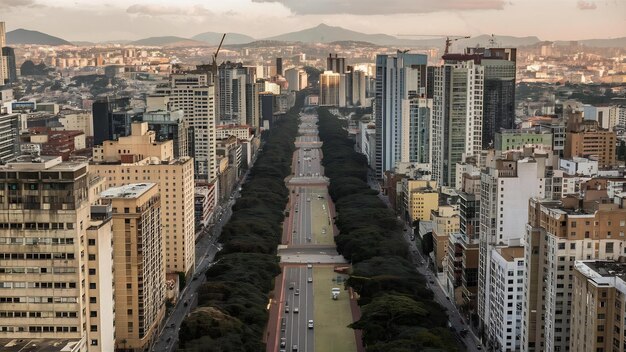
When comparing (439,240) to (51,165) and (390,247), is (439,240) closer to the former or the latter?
(390,247)

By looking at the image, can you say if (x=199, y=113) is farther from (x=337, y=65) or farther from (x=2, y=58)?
(x=337, y=65)

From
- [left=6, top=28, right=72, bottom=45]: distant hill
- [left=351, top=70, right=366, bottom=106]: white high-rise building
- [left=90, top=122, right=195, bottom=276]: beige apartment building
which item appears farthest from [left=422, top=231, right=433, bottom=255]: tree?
[left=351, top=70, right=366, bottom=106]: white high-rise building

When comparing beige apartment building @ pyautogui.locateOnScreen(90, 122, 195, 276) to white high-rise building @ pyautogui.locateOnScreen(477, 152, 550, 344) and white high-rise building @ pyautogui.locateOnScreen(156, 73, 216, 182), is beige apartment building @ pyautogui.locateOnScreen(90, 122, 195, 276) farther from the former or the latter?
white high-rise building @ pyautogui.locateOnScreen(156, 73, 216, 182)

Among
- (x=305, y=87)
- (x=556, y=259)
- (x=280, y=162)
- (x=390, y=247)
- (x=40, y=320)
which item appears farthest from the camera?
(x=305, y=87)

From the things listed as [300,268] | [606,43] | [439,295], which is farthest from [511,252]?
[606,43]

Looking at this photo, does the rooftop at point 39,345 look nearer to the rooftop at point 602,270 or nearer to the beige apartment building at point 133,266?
the beige apartment building at point 133,266

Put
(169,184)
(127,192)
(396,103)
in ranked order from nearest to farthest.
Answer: (127,192)
(169,184)
(396,103)

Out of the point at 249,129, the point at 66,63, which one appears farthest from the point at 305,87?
the point at 249,129
